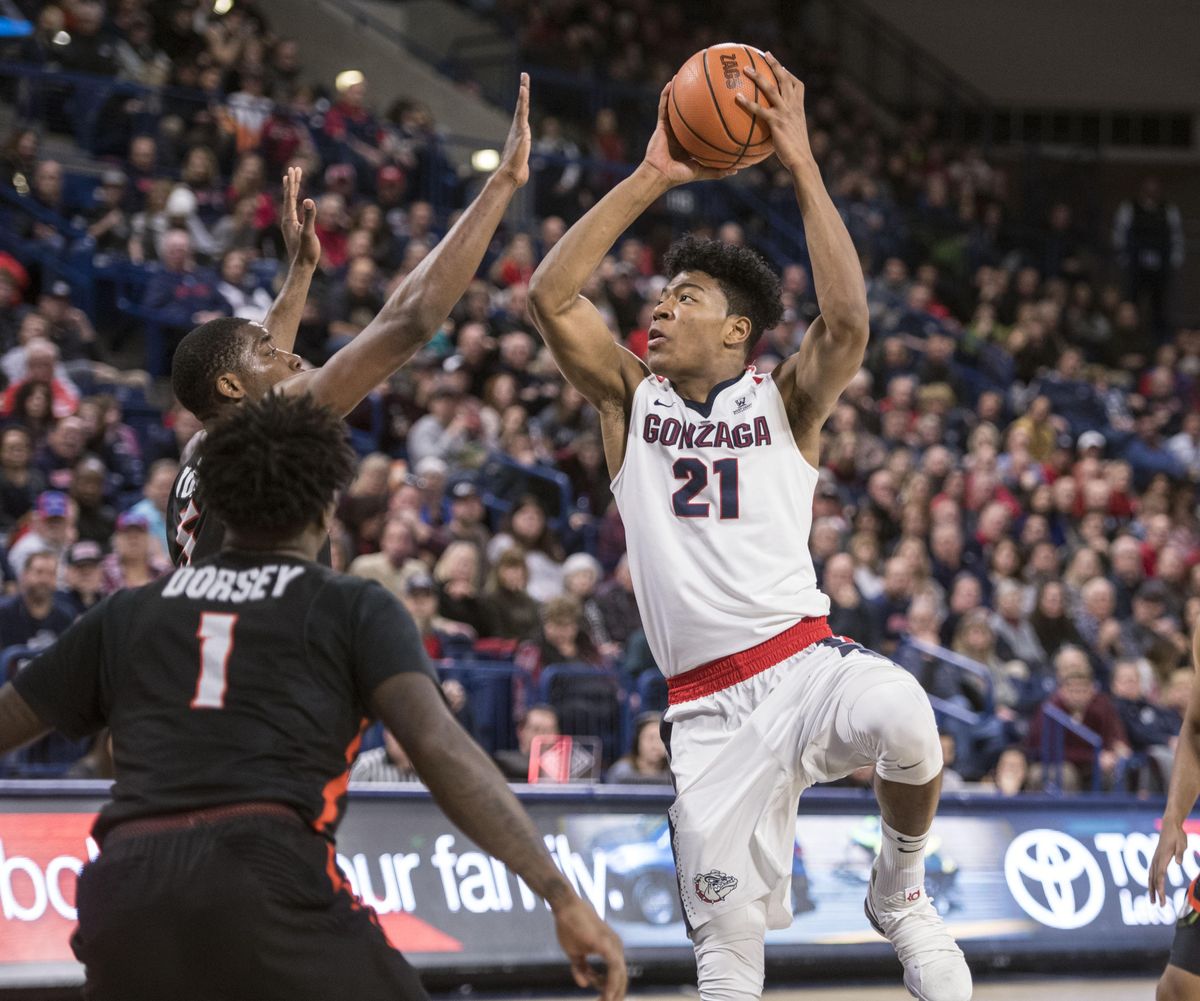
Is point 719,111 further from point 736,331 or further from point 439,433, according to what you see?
point 439,433

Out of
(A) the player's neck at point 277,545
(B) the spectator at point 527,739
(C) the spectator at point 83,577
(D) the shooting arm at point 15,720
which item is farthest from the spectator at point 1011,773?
(D) the shooting arm at point 15,720

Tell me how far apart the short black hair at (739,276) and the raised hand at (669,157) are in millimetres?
258

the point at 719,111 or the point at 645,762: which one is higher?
the point at 719,111

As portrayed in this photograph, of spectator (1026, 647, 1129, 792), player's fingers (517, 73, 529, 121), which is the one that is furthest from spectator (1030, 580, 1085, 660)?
player's fingers (517, 73, 529, 121)

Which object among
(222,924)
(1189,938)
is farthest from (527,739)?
(222,924)

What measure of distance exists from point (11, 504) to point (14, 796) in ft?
11.0

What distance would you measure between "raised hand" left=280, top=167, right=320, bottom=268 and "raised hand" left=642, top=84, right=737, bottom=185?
1.14 m

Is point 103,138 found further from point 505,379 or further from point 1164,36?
point 1164,36

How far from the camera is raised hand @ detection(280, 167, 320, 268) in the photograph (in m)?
5.67

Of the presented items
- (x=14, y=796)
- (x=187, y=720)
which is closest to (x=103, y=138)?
(x=14, y=796)

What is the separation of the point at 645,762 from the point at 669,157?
5.40 metres

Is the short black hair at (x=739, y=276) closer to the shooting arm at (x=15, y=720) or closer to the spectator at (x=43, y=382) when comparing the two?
the shooting arm at (x=15, y=720)

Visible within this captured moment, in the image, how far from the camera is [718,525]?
528 centimetres

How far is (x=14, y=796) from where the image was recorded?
7.98m
